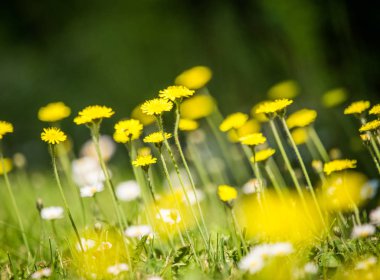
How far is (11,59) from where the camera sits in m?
6.77

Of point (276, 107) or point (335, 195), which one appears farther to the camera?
point (335, 195)

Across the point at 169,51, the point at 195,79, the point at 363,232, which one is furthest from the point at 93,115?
the point at 169,51

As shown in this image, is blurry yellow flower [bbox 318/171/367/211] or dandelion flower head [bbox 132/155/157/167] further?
blurry yellow flower [bbox 318/171/367/211]

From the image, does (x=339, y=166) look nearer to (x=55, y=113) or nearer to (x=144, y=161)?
(x=144, y=161)

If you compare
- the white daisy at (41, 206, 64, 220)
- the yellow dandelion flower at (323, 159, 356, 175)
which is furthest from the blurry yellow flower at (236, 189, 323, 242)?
the white daisy at (41, 206, 64, 220)

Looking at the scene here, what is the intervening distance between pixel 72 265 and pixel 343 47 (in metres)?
1.92

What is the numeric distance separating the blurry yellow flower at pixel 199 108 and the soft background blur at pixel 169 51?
2.93 feet

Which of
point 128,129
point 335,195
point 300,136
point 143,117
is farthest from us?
point 300,136

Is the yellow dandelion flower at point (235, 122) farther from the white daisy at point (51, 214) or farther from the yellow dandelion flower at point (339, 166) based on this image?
the white daisy at point (51, 214)

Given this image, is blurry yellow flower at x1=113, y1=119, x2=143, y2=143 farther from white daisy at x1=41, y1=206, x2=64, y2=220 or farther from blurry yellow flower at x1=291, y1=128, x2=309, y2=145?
blurry yellow flower at x1=291, y1=128, x2=309, y2=145

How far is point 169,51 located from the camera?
5.77m

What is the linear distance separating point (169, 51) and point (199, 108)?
3.80 m

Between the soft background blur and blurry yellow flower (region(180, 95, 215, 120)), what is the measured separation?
0.89 metres

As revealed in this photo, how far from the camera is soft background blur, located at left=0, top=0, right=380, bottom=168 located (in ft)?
8.73
